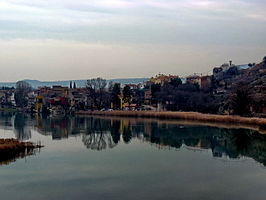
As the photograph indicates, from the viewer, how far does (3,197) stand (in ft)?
38.3

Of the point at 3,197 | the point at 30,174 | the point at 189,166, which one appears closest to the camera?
the point at 3,197

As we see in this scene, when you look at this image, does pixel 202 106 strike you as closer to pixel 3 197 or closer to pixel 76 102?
pixel 76 102

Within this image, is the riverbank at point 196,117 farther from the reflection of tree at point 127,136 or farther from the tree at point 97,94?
the reflection of tree at point 127,136

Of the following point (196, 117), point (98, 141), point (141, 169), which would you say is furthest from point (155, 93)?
point (141, 169)

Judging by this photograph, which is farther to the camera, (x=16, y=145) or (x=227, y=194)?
(x=16, y=145)

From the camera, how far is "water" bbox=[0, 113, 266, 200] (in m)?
12.2

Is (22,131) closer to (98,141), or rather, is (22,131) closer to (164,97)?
(98,141)

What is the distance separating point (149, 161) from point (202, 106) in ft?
99.5

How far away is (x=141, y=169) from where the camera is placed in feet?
52.0

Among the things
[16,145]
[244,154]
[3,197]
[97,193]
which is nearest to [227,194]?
[97,193]

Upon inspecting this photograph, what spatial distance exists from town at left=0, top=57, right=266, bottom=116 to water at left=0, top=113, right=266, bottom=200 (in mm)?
15645

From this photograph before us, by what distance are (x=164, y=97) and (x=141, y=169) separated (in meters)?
37.6

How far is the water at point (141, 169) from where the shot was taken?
1219 cm

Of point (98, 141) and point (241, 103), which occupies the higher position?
point (241, 103)
